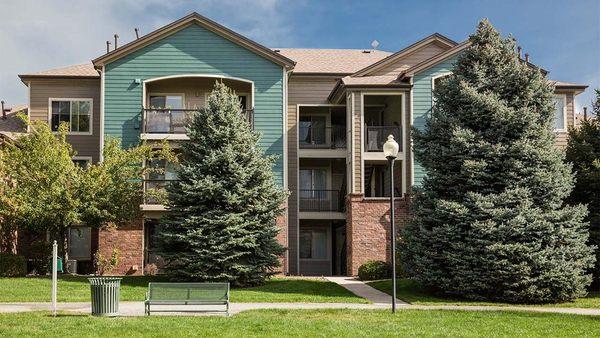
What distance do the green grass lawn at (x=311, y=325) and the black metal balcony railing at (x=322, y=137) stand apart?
17093 mm

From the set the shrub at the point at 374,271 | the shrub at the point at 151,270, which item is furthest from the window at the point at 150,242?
the shrub at the point at 374,271

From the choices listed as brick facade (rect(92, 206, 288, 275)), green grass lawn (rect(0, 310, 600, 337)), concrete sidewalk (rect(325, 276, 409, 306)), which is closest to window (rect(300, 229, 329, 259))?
brick facade (rect(92, 206, 288, 275))

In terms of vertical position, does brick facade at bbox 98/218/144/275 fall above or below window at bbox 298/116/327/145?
below

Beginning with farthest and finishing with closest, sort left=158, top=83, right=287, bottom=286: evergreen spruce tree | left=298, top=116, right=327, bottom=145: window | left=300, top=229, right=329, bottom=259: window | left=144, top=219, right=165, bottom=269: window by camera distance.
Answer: left=300, top=229, right=329, bottom=259: window → left=298, top=116, right=327, bottom=145: window → left=144, top=219, right=165, bottom=269: window → left=158, top=83, right=287, bottom=286: evergreen spruce tree

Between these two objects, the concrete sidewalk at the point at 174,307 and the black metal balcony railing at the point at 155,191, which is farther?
the black metal balcony railing at the point at 155,191

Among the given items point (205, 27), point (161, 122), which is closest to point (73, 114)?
point (161, 122)

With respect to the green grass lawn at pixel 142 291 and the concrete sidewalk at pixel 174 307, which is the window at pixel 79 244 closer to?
the green grass lawn at pixel 142 291

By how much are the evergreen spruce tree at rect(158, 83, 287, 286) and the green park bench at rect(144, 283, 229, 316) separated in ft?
21.8

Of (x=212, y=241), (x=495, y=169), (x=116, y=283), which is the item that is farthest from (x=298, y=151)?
(x=116, y=283)

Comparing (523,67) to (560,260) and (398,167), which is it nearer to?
(560,260)

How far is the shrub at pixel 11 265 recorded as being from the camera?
87.3 ft

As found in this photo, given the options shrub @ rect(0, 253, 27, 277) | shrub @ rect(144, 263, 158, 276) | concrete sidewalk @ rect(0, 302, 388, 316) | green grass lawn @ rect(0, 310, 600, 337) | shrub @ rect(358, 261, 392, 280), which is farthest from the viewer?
shrub @ rect(144, 263, 158, 276)

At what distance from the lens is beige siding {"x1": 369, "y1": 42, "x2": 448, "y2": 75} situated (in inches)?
1271

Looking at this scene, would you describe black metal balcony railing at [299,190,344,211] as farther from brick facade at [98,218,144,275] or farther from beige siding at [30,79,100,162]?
beige siding at [30,79,100,162]
